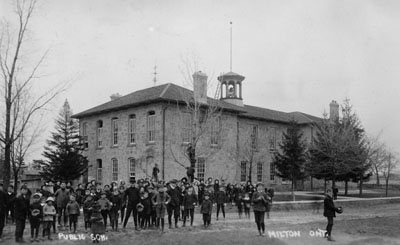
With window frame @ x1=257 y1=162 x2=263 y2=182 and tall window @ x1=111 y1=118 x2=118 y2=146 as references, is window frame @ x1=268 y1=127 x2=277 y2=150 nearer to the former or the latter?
window frame @ x1=257 y1=162 x2=263 y2=182

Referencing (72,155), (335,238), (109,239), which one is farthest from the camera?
(72,155)

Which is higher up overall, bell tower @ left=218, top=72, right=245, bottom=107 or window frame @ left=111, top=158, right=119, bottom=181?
bell tower @ left=218, top=72, right=245, bottom=107

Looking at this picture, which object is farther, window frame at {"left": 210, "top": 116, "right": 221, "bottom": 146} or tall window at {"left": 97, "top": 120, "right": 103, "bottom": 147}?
tall window at {"left": 97, "top": 120, "right": 103, "bottom": 147}

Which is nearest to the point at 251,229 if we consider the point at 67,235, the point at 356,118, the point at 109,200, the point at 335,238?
the point at 335,238

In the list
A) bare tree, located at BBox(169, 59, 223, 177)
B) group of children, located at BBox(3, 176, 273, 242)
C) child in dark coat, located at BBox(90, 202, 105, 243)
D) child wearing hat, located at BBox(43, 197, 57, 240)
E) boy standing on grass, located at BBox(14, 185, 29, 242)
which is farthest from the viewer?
bare tree, located at BBox(169, 59, 223, 177)

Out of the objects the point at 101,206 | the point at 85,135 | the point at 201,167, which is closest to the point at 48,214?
the point at 101,206

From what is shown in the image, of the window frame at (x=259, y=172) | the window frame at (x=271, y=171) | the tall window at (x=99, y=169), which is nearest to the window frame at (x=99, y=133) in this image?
the tall window at (x=99, y=169)

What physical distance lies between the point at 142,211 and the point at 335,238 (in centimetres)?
648

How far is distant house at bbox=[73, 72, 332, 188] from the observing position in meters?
→ 31.1

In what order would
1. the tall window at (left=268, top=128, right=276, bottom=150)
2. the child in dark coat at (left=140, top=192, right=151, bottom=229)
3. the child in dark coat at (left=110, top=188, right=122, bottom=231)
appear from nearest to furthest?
the child in dark coat at (left=110, top=188, right=122, bottom=231), the child in dark coat at (left=140, top=192, right=151, bottom=229), the tall window at (left=268, top=128, right=276, bottom=150)

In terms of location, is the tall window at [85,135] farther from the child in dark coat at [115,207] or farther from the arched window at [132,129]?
the child in dark coat at [115,207]

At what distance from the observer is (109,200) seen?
15719 mm

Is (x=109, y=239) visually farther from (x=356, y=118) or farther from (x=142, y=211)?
(x=356, y=118)

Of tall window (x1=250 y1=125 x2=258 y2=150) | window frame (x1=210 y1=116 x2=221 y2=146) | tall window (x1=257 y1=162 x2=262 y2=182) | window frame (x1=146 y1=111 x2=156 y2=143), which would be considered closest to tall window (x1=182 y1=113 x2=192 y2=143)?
window frame (x1=146 y1=111 x2=156 y2=143)
